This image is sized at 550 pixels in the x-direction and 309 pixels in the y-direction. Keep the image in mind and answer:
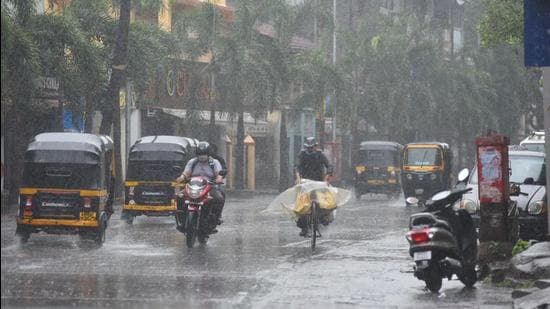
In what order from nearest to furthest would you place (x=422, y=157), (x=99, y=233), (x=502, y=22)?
(x=99, y=233) → (x=502, y=22) → (x=422, y=157)

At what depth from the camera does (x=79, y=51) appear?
112 feet

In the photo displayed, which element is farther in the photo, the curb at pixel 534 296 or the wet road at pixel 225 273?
the wet road at pixel 225 273

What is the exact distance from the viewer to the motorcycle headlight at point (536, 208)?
21.5 m

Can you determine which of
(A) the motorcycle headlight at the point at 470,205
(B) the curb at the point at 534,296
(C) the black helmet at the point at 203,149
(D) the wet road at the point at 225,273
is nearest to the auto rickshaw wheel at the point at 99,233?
(D) the wet road at the point at 225,273

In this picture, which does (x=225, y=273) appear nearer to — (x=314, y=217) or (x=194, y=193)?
(x=194, y=193)

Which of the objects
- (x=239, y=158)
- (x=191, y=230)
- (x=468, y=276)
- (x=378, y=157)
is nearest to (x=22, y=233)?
(x=191, y=230)

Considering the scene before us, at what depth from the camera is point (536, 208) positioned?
847 inches

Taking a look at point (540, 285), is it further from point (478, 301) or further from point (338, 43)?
point (338, 43)

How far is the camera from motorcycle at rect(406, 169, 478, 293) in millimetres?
13533

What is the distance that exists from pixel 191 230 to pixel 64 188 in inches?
94.0

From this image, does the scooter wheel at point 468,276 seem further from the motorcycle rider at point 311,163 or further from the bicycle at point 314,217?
the motorcycle rider at point 311,163

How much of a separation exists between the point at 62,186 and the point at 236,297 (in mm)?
8749

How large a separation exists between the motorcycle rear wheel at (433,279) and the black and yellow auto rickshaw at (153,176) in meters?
14.4

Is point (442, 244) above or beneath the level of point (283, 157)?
beneath
